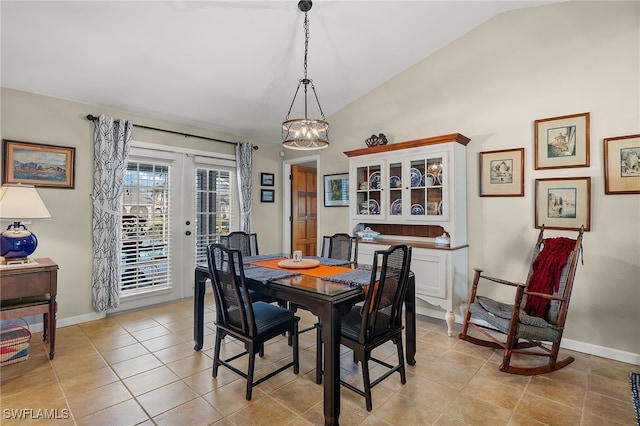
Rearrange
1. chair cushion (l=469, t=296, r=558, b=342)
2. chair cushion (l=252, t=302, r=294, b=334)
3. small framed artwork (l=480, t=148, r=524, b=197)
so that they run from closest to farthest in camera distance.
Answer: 1. chair cushion (l=252, t=302, r=294, b=334)
2. chair cushion (l=469, t=296, r=558, b=342)
3. small framed artwork (l=480, t=148, r=524, b=197)

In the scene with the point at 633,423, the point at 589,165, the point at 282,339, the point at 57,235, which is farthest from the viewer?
the point at 57,235

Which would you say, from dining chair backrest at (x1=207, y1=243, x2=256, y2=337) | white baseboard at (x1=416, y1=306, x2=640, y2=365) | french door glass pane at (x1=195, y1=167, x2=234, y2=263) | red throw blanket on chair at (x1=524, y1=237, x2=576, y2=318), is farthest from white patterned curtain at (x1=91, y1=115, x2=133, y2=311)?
white baseboard at (x1=416, y1=306, x2=640, y2=365)

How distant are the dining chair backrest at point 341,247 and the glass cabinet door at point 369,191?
0.80 meters

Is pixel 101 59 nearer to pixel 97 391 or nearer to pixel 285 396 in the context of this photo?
pixel 97 391

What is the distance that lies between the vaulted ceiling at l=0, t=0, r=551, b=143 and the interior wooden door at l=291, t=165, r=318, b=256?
1.67 metres

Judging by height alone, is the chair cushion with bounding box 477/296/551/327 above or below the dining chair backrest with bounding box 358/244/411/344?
below

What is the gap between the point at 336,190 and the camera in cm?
481

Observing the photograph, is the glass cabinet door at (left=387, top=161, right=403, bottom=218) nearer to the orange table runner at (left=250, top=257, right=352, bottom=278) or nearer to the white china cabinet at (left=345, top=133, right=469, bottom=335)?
the white china cabinet at (left=345, top=133, right=469, bottom=335)

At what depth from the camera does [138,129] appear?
13.0 feet

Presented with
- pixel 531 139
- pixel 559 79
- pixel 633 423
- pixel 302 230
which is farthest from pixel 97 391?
pixel 559 79

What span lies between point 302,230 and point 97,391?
3.80 m

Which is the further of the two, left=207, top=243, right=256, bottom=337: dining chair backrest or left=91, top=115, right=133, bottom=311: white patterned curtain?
left=91, top=115, right=133, bottom=311: white patterned curtain

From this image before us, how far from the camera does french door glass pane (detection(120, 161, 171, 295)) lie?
3920 millimetres

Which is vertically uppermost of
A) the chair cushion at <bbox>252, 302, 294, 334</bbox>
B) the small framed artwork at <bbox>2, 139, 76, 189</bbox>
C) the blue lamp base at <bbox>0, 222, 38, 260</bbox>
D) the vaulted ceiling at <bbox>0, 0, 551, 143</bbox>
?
the vaulted ceiling at <bbox>0, 0, 551, 143</bbox>
